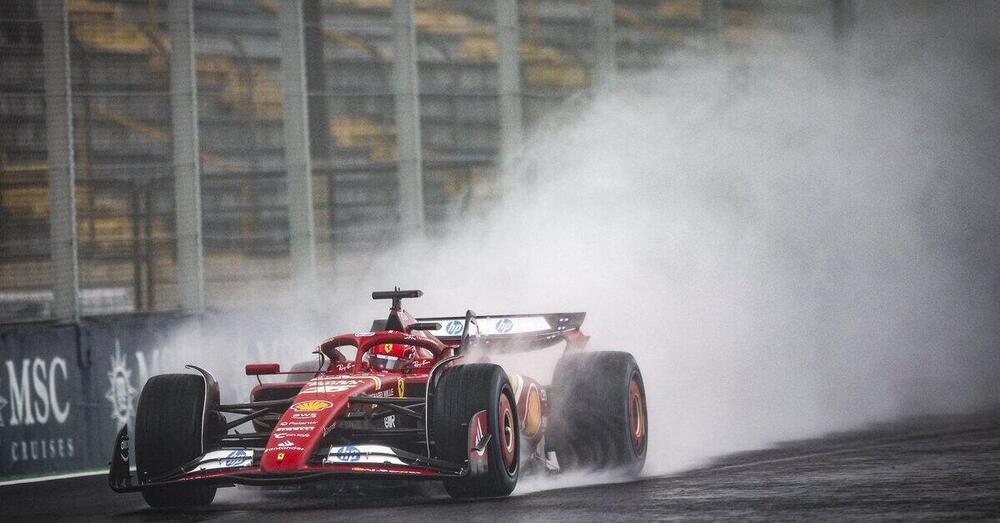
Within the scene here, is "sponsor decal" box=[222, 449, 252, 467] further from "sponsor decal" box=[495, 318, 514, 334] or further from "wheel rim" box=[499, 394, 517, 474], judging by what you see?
"sponsor decal" box=[495, 318, 514, 334]

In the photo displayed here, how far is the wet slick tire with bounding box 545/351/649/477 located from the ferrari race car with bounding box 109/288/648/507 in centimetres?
1

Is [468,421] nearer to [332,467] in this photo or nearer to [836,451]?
[332,467]

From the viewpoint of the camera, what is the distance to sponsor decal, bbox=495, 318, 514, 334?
13.1 metres

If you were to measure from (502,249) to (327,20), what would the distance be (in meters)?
6.02

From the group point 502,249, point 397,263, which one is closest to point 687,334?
point 502,249

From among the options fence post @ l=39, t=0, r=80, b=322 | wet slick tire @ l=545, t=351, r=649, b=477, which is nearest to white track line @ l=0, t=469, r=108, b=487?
fence post @ l=39, t=0, r=80, b=322

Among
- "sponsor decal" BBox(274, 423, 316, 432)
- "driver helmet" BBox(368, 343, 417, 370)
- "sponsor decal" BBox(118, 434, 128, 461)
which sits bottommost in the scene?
"sponsor decal" BBox(118, 434, 128, 461)

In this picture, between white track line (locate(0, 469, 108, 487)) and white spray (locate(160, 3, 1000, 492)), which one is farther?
white spray (locate(160, 3, 1000, 492))

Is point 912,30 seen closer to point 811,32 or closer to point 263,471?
point 811,32

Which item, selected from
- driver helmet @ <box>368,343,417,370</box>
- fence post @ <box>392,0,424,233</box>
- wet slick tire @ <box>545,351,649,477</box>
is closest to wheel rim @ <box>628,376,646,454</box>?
wet slick tire @ <box>545,351,649,477</box>

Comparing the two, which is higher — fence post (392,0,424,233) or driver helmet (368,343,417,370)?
fence post (392,0,424,233)

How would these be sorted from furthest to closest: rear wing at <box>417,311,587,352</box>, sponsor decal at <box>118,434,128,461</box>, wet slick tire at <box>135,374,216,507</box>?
rear wing at <box>417,311,587,352</box> → sponsor decal at <box>118,434,128,461</box> → wet slick tire at <box>135,374,216,507</box>

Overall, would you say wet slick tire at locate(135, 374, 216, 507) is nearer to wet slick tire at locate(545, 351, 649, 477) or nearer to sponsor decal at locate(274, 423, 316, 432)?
sponsor decal at locate(274, 423, 316, 432)

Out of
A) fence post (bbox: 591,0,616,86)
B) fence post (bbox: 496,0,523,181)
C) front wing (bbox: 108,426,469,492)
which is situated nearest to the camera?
front wing (bbox: 108,426,469,492)
